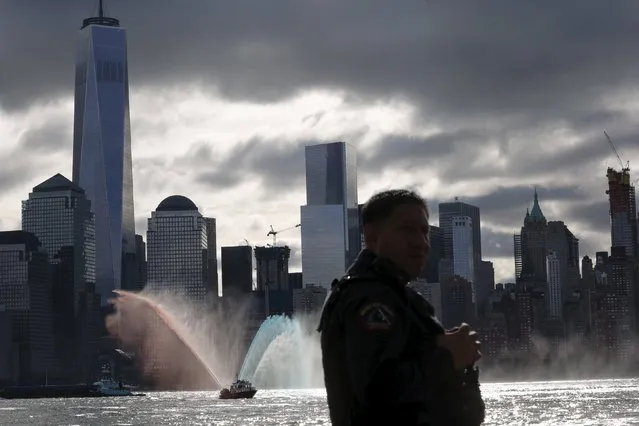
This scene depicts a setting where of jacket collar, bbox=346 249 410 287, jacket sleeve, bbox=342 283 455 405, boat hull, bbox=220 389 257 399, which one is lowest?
boat hull, bbox=220 389 257 399

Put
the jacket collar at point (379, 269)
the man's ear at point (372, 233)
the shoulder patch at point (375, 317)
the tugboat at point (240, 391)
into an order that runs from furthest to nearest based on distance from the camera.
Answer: the tugboat at point (240, 391), the man's ear at point (372, 233), the jacket collar at point (379, 269), the shoulder patch at point (375, 317)

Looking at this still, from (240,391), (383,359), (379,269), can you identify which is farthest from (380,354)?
(240,391)

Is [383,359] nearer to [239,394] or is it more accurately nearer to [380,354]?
[380,354]

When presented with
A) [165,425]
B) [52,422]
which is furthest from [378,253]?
[52,422]

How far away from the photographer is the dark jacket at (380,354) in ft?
16.2

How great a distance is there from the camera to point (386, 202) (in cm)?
548

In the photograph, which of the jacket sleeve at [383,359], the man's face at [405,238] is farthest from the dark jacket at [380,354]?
the man's face at [405,238]

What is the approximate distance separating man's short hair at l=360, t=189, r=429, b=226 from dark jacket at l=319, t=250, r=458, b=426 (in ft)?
0.88

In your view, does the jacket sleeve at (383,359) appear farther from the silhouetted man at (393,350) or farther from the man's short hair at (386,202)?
the man's short hair at (386,202)

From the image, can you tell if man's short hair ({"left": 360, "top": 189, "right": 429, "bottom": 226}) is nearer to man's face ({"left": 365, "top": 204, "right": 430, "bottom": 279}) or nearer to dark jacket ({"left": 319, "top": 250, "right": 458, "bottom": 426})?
man's face ({"left": 365, "top": 204, "right": 430, "bottom": 279})

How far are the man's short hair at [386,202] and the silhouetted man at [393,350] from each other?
0.35 feet

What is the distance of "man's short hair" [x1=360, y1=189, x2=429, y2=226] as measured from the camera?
5469 millimetres

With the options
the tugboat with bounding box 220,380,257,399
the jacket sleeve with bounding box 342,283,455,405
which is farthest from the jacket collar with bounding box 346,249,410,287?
the tugboat with bounding box 220,380,257,399

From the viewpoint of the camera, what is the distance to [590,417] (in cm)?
9775
